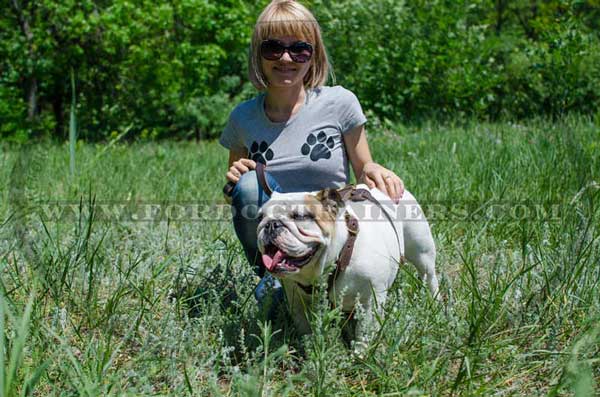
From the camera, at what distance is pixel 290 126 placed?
8.72 ft

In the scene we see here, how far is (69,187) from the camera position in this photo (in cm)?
441

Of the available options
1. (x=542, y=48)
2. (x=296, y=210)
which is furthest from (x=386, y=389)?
(x=542, y=48)

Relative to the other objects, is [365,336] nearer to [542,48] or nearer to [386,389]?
[386,389]

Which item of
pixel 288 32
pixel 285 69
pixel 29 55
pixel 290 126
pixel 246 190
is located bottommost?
pixel 29 55

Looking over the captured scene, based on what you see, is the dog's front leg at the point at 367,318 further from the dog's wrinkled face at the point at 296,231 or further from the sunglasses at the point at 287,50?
the sunglasses at the point at 287,50

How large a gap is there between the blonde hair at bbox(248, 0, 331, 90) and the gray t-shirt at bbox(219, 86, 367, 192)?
0.12m

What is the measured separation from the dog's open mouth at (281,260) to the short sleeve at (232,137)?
950 mm

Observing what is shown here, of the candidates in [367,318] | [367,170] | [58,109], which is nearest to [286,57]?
[367,170]

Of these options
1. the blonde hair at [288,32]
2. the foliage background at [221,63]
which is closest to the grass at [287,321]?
the blonde hair at [288,32]

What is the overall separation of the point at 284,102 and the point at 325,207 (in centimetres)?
84

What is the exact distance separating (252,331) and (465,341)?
797 millimetres

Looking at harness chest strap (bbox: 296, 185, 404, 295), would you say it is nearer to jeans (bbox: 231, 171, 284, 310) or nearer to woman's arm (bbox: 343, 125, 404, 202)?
woman's arm (bbox: 343, 125, 404, 202)

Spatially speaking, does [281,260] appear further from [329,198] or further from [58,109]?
[58,109]

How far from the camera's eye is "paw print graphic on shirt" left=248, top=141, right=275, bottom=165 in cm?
264
